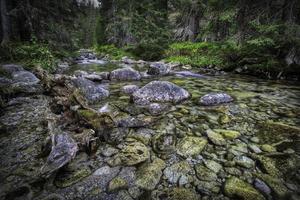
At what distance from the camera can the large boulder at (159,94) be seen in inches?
165

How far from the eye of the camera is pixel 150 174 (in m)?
2.10

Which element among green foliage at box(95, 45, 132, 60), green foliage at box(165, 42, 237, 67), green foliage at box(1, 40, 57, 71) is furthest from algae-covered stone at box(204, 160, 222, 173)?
green foliage at box(95, 45, 132, 60)

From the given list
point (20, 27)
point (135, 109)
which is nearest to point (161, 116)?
point (135, 109)

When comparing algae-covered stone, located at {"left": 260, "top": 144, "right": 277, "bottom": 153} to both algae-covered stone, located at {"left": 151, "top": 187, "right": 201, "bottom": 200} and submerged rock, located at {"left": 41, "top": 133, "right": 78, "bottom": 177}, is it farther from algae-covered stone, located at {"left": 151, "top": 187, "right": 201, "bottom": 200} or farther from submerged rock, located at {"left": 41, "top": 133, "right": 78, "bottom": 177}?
submerged rock, located at {"left": 41, "top": 133, "right": 78, "bottom": 177}

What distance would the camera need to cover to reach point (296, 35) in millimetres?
6320

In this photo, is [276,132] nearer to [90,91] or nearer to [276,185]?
[276,185]

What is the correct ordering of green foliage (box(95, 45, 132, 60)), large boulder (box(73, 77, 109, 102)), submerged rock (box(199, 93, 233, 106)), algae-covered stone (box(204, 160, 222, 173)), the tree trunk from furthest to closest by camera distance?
green foliage (box(95, 45, 132, 60)), the tree trunk, large boulder (box(73, 77, 109, 102)), submerged rock (box(199, 93, 233, 106)), algae-covered stone (box(204, 160, 222, 173))

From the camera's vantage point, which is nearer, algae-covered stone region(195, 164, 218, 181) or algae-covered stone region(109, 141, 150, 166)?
algae-covered stone region(195, 164, 218, 181)

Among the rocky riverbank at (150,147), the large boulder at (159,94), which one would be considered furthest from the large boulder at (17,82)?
the large boulder at (159,94)

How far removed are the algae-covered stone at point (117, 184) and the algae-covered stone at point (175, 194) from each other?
0.97 ft

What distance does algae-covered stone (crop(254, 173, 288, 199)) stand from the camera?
71.9 inches

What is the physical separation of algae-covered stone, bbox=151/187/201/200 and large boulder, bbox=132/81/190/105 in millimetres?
2341

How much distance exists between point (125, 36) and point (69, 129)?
17.4 metres

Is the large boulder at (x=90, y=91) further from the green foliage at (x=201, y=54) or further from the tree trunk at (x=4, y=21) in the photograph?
the tree trunk at (x=4, y=21)
